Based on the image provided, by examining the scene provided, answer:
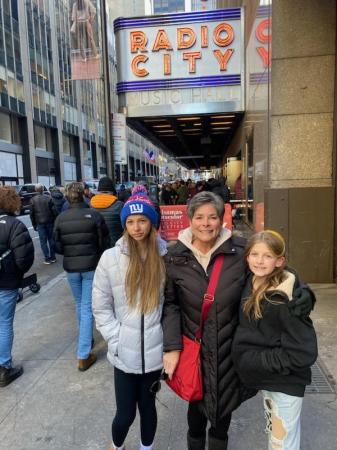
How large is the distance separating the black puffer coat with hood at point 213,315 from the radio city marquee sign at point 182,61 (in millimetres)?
9067

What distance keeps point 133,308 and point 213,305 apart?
20.4 inches

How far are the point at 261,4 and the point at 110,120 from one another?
4046mm

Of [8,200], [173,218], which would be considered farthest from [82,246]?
[173,218]

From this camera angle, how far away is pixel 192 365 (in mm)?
2141

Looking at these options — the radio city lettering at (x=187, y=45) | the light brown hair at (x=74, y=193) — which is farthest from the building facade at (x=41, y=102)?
the light brown hair at (x=74, y=193)

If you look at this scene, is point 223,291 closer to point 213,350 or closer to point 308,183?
point 213,350

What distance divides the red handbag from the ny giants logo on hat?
1.86 feet

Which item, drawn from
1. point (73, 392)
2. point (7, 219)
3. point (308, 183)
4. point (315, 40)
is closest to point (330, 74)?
point (315, 40)

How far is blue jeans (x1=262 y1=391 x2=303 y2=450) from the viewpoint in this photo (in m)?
1.99

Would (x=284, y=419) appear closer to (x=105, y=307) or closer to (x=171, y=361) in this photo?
Result: (x=171, y=361)

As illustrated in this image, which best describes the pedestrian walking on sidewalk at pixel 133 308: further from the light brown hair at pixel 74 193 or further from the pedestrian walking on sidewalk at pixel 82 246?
the light brown hair at pixel 74 193

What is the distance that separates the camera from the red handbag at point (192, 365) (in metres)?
2.11

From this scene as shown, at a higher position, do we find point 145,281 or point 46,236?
point 145,281

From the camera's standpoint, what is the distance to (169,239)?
29.1ft
